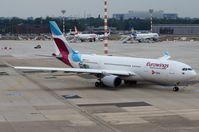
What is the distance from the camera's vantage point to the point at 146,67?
43156mm

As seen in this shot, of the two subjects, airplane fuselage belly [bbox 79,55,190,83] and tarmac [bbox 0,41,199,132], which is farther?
airplane fuselage belly [bbox 79,55,190,83]

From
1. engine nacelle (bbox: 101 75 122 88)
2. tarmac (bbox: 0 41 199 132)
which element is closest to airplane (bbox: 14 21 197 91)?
engine nacelle (bbox: 101 75 122 88)

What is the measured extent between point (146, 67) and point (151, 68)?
0.58m

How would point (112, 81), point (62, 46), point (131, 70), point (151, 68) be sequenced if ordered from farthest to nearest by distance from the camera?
point (62, 46) < point (131, 70) < point (112, 81) < point (151, 68)

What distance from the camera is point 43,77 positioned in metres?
53.7

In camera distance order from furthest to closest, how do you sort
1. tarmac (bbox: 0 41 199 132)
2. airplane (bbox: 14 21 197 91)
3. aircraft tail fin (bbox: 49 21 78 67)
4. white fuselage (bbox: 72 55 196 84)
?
aircraft tail fin (bbox: 49 21 78 67), airplane (bbox: 14 21 197 91), white fuselage (bbox: 72 55 196 84), tarmac (bbox: 0 41 199 132)

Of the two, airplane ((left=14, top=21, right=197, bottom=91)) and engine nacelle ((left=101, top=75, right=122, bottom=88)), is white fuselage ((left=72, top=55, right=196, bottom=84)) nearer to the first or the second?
airplane ((left=14, top=21, right=197, bottom=91))

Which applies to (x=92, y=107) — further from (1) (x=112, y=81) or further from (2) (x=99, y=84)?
(2) (x=99, y=84)

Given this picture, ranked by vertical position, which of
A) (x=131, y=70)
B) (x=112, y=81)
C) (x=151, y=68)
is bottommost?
(x=112, y=81)

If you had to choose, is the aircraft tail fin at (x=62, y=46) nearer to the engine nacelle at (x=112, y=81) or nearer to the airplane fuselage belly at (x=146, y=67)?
the airplane fuselage belly at (x=146, y=67)

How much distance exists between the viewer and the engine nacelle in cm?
4297

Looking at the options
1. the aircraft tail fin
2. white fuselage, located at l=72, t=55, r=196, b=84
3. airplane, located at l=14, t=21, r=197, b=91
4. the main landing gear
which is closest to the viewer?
white fuselage, located at l=72, t=55, r=196, b=84

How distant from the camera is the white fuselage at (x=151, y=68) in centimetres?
4144

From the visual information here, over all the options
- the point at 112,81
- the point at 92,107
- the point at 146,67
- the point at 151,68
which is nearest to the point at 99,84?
the point at 112,81
